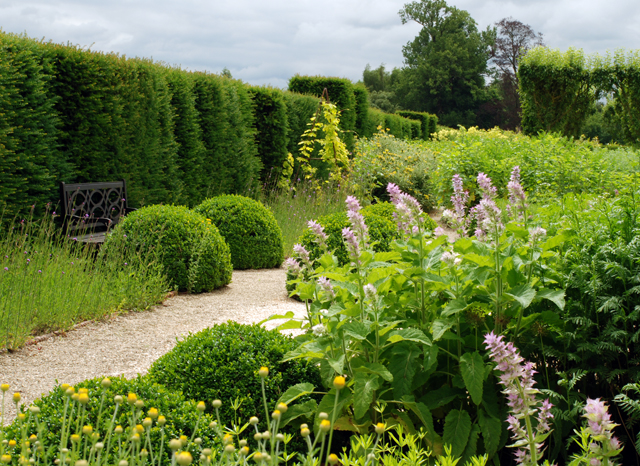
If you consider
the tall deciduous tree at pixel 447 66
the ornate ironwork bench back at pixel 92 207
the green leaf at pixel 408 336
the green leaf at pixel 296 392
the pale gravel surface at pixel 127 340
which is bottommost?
the pale gravel surface at pixel 127 340

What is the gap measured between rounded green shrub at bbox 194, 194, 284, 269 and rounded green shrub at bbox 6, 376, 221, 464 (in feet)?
16.0

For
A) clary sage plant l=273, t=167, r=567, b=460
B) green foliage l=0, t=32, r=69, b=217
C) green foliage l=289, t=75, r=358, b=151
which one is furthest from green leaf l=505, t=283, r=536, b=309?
green foliage l=289, t=75, r=358, b=151

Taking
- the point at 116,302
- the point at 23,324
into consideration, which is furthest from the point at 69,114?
the point at 23,324

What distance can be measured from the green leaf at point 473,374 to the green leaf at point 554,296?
40 centimetres

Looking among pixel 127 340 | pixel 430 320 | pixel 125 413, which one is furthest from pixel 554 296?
pixel 127 340

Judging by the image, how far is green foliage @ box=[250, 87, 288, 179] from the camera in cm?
1099

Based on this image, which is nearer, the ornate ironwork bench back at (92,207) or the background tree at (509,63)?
the ornate ironwork bench back at (92,207)

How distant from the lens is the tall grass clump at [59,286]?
14.0ft

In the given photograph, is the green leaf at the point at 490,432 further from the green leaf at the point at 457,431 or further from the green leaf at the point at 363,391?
the green leaf at the point at 363,391

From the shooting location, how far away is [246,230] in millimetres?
7078

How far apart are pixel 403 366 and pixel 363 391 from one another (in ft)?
0.85

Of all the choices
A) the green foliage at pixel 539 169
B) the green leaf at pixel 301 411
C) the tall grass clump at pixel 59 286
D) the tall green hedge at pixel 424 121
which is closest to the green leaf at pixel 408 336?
the green leaf at pixel 301 411

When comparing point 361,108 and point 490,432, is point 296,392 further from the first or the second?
point 361,108

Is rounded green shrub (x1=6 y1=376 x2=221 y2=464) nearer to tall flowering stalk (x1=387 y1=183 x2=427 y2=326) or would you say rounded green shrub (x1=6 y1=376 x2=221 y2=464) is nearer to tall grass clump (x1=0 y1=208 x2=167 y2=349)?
tall flowering stalk (x1=387 y1=183 x2=427 y2=326)
